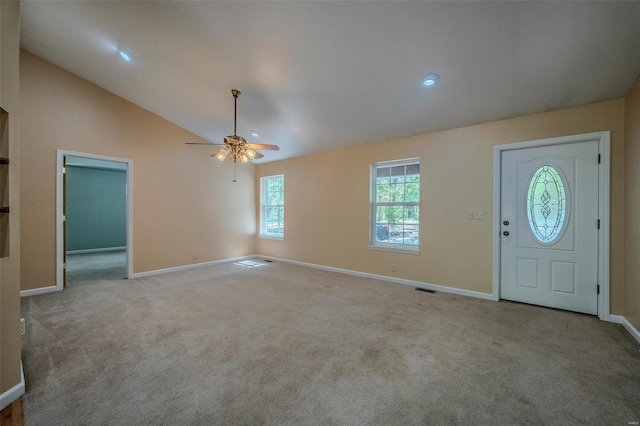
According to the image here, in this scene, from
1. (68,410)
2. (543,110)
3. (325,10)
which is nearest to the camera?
(68,410)

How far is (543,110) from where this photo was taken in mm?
3211

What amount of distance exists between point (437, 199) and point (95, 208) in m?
8.92

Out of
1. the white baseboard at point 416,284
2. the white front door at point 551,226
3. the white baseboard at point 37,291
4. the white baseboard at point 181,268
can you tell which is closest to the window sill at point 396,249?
the white baseboard at point 416,284

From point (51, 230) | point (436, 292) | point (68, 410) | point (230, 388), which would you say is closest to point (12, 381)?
point (68, 410)

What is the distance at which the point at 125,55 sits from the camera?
3.47 meters

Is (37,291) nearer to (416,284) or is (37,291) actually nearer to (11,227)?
(11,227)

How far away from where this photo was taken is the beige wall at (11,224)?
160 centimetres

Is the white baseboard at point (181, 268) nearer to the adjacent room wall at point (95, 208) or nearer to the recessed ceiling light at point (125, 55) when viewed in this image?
the recessed ceiling light at point (125, 55)

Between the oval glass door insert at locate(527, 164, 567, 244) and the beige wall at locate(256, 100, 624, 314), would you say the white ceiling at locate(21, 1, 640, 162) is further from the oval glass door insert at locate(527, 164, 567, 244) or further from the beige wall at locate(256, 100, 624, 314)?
the oval glass door insert at locate(527, 164, 567, 244)

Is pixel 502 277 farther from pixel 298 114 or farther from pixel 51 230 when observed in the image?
pixel 51 230

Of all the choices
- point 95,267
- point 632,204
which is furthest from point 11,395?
point 632,204

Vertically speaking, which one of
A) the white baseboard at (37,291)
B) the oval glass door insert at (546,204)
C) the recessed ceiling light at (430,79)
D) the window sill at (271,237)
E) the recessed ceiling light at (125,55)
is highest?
the recessed ceiling light at (125,55)

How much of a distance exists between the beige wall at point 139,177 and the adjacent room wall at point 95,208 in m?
3.50

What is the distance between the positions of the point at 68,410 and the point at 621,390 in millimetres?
3570
